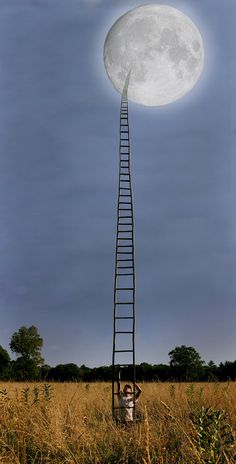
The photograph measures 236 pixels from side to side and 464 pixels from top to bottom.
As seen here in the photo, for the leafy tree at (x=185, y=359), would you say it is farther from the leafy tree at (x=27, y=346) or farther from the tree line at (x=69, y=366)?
the leafy tree at (x=27, y=346)

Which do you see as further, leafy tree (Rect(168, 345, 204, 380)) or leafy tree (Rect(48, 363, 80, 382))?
leafy tree (Rect(168, 345, 204, 380))

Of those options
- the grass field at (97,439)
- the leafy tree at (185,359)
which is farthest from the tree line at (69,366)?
the grass field at (97,439)

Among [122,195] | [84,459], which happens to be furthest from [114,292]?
[84,459]

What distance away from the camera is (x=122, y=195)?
991 centimetres

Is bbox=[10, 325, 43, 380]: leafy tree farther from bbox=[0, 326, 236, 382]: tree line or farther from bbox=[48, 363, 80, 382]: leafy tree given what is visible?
bbox=[48, 363, 80, 382]: leafy tree

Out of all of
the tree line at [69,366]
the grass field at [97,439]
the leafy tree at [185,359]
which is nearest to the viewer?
the grass field at [97,439]

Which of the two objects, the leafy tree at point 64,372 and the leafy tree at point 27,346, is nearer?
the leafy tree at point 64,372

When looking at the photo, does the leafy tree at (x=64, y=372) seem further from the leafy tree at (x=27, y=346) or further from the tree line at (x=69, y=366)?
the leafy tree at (x=27, y=346)

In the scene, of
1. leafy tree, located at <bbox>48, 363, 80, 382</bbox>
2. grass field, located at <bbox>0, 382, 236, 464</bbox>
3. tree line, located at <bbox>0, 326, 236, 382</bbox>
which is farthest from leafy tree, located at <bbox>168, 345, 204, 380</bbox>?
grass field, located at <bbox>0, 382, 236, 464</bbox>

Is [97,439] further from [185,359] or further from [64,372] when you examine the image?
[185,359]

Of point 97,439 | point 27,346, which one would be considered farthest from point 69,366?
point 97,439

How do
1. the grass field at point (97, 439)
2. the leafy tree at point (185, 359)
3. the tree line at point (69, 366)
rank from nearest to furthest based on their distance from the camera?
1. the grass field at point (97, 439)
2. the tree line at point (69, 366)
3. the leafy tree at point (185, 359)

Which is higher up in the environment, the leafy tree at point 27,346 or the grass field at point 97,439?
the leafy tree at point 27,346

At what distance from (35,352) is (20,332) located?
10.7ft
